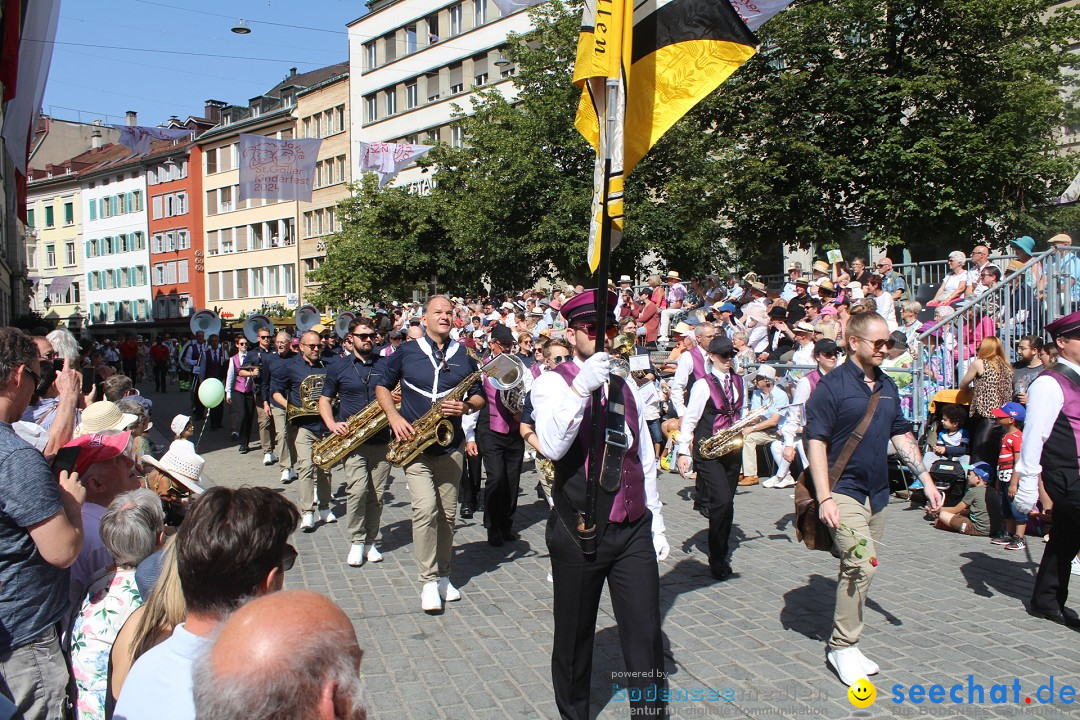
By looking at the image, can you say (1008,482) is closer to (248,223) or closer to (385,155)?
(385,155)

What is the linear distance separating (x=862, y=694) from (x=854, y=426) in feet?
4.68

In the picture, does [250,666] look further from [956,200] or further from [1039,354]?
[956,200]

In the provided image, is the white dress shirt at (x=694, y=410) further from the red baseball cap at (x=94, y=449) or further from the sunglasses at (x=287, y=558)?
the sunglasses at (x=287, y=558)

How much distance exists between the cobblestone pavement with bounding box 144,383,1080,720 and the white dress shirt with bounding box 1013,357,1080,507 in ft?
3.31

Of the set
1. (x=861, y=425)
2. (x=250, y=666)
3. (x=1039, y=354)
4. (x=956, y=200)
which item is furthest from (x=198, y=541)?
(x=956, y=200)

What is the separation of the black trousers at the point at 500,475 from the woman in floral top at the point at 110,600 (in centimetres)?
482

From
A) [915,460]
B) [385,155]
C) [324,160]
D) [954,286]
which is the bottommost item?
[915,460]

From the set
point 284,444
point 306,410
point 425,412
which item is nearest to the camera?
point 425,412

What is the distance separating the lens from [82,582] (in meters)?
3.46

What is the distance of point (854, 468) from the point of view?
15.8 feet

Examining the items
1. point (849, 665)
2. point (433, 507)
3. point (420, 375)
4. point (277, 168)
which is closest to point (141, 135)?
point (277, 168)

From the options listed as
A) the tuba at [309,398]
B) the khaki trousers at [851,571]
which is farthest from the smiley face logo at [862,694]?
the tuba at [309,398]

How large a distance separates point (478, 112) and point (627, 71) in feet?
97.1

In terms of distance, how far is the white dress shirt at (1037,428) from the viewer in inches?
209
